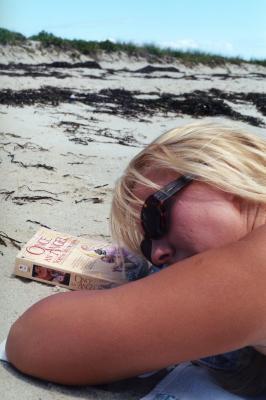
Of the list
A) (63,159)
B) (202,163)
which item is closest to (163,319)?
(202,163)

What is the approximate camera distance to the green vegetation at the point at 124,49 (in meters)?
21.3

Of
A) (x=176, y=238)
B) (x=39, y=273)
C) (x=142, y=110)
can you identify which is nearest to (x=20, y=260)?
(x=39, y=273)

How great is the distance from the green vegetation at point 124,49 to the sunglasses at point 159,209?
19.8 metres

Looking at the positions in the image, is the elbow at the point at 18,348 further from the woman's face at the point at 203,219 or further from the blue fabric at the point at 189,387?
the woman's face at the point at 203,219

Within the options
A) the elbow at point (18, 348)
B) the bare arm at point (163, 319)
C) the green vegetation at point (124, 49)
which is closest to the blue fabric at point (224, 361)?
the bare arm at point (163, 319)

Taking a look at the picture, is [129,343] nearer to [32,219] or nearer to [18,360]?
[18,360]

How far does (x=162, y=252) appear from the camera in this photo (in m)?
1.42

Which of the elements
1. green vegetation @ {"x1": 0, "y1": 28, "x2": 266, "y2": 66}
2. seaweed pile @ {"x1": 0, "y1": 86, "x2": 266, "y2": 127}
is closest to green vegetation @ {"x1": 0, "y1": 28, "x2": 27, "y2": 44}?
green vegetation @ {"x1": 0, "y1": 28, "x2": 266, "y2": 66}

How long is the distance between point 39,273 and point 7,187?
1.27 metres

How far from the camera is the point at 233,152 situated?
53.4 inches

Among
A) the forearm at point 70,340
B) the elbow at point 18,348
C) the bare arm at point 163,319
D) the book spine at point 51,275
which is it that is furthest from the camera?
the book spine at point 51,275

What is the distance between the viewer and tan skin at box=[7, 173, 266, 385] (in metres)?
A: 1.13

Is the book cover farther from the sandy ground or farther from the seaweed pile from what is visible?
the seaweed pile

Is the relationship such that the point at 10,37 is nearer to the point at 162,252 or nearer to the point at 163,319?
the point at 162,252
